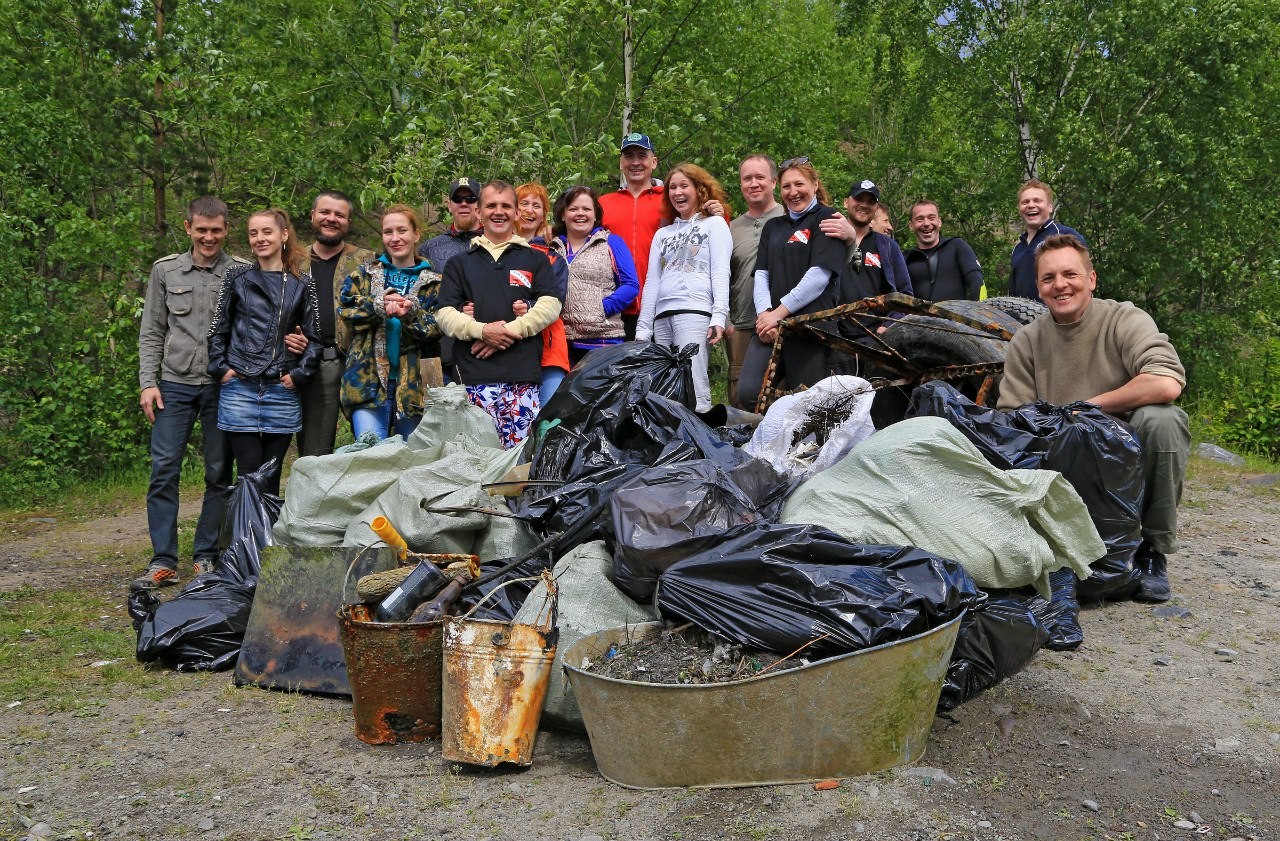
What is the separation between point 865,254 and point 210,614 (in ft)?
12.0

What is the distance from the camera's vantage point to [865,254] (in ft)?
17.9

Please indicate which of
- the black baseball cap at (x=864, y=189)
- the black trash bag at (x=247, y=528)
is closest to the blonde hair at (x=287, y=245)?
the black trash bag at (x=247, y=528)

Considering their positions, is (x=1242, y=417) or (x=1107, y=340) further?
(x=1242, y=417)

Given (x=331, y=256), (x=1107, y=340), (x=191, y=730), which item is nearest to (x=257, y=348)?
(x=331, y=256)

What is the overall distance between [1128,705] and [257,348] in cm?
390

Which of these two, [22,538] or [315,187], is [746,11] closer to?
[315,187]

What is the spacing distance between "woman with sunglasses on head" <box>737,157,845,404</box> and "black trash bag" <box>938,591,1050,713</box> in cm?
202

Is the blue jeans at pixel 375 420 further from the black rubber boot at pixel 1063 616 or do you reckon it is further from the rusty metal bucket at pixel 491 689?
the black rubber boot at pixel 1063 616

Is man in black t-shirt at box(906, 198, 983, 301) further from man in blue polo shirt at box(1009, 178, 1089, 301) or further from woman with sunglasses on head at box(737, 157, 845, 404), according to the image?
woman with sunglasses on head at box(737, 157, 845, 404)

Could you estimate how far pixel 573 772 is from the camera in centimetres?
283

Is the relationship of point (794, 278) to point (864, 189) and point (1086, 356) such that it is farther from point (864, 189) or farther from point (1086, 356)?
point (1086, 356)

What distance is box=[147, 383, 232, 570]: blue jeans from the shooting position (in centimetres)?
489

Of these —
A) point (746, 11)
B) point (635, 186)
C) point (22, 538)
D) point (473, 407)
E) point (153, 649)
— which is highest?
point (746, 11)

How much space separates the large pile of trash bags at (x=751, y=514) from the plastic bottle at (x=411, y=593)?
15cm
